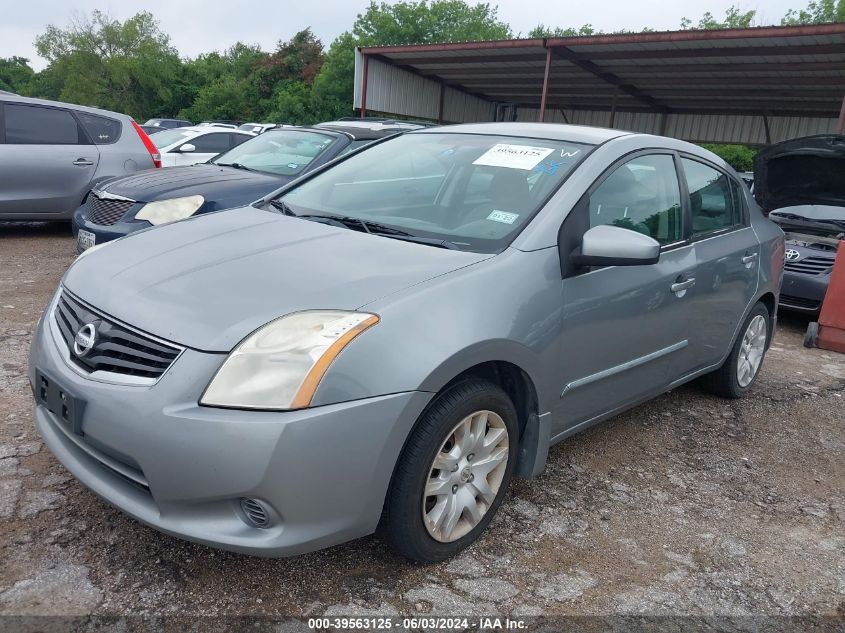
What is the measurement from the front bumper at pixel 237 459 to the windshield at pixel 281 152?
438cm

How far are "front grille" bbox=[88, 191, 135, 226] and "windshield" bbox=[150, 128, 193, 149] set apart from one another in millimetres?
8142

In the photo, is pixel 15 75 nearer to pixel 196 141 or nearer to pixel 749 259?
pixel 196 141

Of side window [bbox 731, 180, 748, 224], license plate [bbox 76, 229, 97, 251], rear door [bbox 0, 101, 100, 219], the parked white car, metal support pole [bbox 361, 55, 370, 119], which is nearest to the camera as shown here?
side window [bbox 731, 180, 748, 224]

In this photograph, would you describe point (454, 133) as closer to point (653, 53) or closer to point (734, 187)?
point (734, 187)

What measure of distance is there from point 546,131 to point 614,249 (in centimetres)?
94

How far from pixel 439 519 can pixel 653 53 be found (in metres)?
14.1

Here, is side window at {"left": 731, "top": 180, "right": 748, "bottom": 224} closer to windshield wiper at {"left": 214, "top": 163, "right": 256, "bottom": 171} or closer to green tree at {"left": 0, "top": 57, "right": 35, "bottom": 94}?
windshield wiper at {"left": 214, "top": 163, "right": 256, "bottom": 171}

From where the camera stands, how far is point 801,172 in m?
6.99

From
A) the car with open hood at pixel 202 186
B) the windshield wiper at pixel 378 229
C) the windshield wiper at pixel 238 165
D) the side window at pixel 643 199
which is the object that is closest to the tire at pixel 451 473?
the windshield wiper at pixel 378 229

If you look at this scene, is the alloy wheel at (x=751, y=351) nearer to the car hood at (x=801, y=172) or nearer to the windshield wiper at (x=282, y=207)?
the windshield wiper at (x=282, y=207)

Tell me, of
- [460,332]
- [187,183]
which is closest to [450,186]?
[460,332]

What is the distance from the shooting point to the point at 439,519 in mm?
2383

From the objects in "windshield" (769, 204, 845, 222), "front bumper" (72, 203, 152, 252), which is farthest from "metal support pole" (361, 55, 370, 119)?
"front bumper" (72, 203, 152, 252)

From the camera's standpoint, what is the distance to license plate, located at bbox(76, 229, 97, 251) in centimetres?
517
